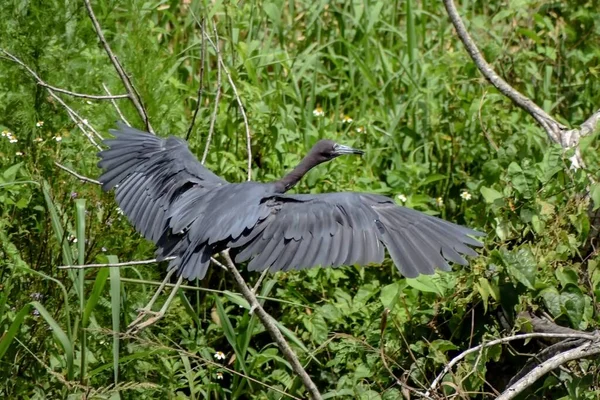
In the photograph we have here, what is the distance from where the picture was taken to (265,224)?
379 centimetres

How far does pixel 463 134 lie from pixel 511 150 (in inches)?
34.1

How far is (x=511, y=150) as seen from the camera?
456cm

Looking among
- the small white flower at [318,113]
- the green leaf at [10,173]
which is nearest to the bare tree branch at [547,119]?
the small white flower at [318,113]

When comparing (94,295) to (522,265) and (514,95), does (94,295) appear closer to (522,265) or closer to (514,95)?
(522,265)

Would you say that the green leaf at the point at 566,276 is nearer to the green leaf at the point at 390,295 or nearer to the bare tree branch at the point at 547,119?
the bare tree branch at the point at 547,119

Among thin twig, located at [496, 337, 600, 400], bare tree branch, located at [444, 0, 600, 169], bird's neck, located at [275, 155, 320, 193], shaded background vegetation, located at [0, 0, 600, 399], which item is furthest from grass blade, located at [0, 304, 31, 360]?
bare tree branch, located at [444, 0, 600, 169]

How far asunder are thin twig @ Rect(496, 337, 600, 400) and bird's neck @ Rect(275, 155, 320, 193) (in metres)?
1.23

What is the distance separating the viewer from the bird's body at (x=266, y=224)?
3.59 metres

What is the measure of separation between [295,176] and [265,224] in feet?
1.87

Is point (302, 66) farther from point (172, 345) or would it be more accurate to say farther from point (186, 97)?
point (172, 345)

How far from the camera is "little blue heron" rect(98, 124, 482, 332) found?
359 cm

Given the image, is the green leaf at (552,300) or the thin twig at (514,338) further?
the green leaf at (552,300)

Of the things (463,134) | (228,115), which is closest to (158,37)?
(228,115)

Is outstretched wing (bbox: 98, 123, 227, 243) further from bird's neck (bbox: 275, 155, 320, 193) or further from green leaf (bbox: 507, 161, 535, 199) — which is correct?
green leaf (bbox: 507, 161, 535, 199)
